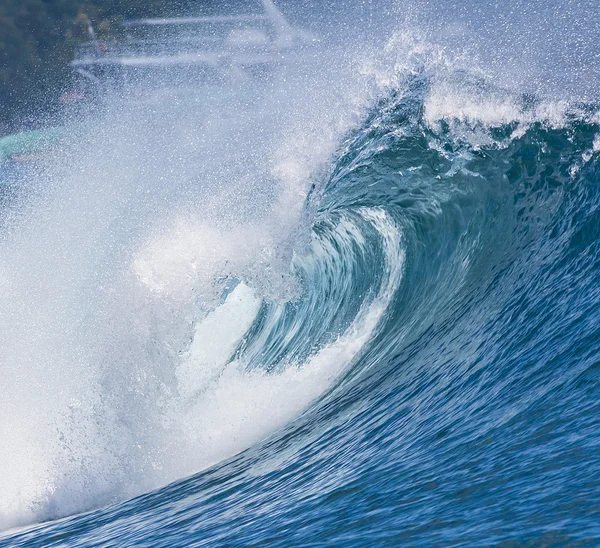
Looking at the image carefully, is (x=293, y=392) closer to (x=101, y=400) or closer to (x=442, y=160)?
(x=101, y=400)

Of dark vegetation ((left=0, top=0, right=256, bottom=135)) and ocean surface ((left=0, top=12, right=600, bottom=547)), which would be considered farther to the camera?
dark vegetation ((left=0, top=0, right=256, bottom=135))

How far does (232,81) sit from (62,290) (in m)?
18.1

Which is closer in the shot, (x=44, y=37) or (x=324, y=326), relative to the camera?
(x=324, y=326)

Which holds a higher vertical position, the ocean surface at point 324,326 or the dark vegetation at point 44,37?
the dark vegetation at point 44,37

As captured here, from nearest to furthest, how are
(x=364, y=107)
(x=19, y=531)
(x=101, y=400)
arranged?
1. (x=19, y=531)
2. (x=101, y=400)
3. (x=364, y=107)

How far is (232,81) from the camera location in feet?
84.6

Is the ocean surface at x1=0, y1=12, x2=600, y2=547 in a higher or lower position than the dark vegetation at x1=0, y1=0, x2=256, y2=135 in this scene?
lower

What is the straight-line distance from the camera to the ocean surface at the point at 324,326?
3730 mm

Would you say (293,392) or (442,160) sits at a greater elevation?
(442,160)

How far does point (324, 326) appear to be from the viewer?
26.2 ft

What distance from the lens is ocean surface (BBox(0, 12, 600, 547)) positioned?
3730 mm

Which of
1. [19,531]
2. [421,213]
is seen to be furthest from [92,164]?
[19,531]

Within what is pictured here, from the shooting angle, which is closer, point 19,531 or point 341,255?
point 19,531

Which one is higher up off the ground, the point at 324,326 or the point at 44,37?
the point at 44,37
